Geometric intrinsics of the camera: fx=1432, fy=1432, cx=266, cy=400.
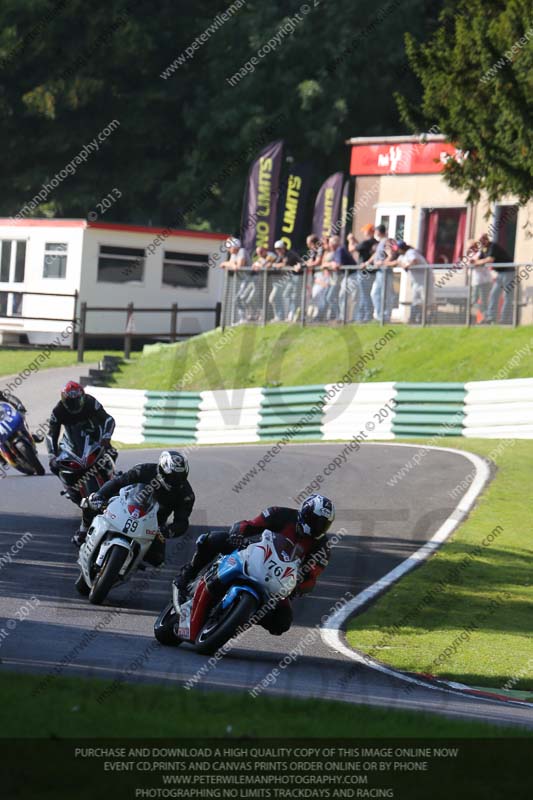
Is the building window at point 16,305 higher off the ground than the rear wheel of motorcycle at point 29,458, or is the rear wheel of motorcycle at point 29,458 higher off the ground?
the building window at point 16,305

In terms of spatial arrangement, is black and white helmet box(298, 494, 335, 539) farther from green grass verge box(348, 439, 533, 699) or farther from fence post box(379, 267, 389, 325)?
fence post box(379, 267, 389, 325)

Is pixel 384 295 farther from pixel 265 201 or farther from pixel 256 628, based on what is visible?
pixel 256 628

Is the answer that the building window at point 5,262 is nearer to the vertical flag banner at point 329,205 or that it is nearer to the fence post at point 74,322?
the fence post at point 74,322

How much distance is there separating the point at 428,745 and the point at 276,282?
74.2 feet

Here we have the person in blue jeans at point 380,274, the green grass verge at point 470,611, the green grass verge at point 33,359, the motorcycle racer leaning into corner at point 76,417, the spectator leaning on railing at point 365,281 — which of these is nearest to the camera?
the green grass verge at point 470,611

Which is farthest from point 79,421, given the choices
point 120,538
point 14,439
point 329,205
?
point 329,205

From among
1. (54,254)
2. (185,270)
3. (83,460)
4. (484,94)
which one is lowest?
(83,460)

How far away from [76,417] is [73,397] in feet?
0.87


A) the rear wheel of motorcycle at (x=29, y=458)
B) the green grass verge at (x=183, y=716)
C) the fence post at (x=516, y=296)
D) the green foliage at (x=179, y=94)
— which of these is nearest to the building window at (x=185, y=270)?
the green foliage at (x=179, y=94)

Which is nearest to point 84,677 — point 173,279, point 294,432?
point 294,432

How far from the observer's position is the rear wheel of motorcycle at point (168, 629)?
10246 mm

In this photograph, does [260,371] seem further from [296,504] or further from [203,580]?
[203,580]

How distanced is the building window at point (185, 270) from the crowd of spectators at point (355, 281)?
9.91 m

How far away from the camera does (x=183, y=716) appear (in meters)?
7.11
